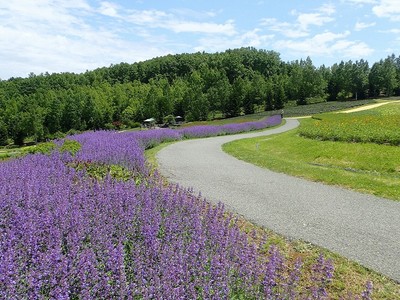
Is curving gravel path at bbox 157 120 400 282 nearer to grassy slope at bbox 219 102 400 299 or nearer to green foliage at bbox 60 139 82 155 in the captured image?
grassy slope at bbox 219 102 400 299

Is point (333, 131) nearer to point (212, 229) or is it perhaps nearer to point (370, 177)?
point (370, 177)

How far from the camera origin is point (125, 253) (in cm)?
452

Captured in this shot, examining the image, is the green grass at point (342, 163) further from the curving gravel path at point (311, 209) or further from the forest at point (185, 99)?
the forest at point (185, 99)

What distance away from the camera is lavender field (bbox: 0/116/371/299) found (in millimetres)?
3404

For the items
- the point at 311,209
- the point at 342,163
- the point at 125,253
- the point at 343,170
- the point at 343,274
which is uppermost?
the point at 125,253

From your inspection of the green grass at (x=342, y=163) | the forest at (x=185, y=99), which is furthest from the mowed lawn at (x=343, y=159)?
the forest at (x=185, y=99)

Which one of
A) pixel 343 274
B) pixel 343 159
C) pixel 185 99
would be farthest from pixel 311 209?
pixel 185 99

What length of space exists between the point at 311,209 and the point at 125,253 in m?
5.40

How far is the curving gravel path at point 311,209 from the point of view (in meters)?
6.15

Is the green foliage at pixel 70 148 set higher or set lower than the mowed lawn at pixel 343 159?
higher

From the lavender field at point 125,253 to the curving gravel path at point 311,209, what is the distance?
1.29m

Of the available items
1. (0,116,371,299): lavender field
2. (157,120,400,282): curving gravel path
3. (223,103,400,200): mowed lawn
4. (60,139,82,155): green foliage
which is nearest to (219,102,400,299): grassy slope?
(223,103,400,200): mowed lawn

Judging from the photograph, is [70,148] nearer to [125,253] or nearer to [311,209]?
[311,209]

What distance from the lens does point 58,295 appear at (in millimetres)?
3076
